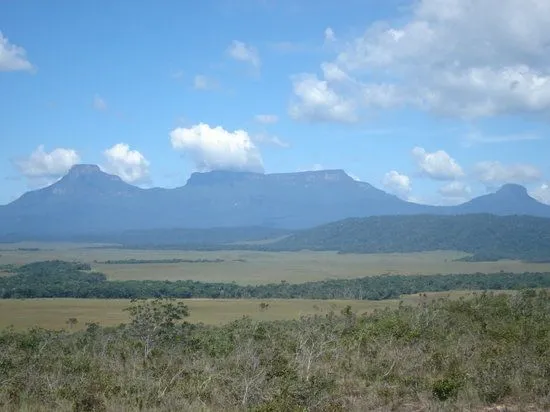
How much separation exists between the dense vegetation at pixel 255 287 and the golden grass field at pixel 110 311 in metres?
7.06

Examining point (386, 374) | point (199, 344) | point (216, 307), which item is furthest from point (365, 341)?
point (216, 307)

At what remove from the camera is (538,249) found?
5468 inches

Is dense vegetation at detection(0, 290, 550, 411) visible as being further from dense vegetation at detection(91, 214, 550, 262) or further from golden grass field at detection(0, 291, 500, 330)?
dense vegetation at detection(91, 214, 550, 262)

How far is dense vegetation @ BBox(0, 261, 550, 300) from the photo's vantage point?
64.9 metres

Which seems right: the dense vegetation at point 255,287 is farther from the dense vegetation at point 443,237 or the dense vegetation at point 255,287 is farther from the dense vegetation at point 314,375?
the dense vegetation at point 443,237

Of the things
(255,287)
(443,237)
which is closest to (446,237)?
(443,237)

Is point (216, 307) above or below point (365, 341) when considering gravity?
below

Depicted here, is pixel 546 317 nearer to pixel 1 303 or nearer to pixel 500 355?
pixel 500 355

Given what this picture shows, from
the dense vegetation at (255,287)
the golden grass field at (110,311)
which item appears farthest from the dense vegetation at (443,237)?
the golden grass field at (110,311)

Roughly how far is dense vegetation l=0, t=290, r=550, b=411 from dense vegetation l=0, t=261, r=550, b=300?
48.7 meters

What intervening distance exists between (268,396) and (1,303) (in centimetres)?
5323

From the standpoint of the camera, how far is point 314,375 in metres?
9.57

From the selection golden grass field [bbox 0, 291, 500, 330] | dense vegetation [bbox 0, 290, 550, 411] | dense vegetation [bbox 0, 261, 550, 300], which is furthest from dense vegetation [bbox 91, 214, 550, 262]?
dense vegetation [bbox 0, 290, 550, 411]

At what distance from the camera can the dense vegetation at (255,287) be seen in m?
64.9
